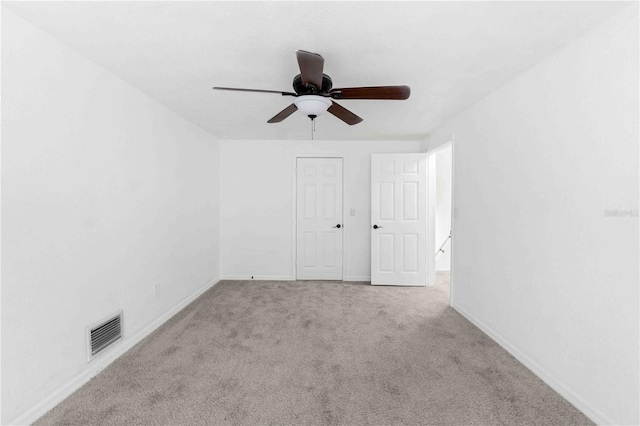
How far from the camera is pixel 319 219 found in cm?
453

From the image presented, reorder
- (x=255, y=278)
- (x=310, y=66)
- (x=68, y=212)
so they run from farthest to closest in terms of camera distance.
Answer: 1. (x=255, y=278)
2. (x=68, y=212)
3. (x=310, y=66)

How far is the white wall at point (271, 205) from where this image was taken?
4.45 meters

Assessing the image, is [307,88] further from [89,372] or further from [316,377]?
[89,372]

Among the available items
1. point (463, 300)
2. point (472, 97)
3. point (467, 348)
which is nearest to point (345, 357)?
point (467, 348)

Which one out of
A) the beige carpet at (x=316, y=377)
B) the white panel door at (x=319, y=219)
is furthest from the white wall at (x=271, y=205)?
the beige carpet at (x=316, y=377)

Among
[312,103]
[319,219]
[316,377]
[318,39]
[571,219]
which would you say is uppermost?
[318,39]

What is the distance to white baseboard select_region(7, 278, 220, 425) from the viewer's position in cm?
156

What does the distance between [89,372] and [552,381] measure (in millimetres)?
3183

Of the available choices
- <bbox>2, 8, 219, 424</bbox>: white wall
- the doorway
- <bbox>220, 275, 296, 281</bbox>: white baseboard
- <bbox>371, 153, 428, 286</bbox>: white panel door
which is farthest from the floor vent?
the doorway

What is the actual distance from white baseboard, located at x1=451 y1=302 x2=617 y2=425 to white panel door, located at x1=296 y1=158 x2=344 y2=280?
2331 millimetres

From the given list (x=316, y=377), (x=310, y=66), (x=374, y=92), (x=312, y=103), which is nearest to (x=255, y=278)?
(x=316, y=377)

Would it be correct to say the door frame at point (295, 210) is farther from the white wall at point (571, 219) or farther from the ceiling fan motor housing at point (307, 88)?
the ceiling fan motor housing at point (307, 88)

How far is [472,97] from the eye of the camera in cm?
260

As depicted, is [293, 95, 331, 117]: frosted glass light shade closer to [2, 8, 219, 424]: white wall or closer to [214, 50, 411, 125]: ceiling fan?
[214, 50, 411, 125]: ceiling fan
